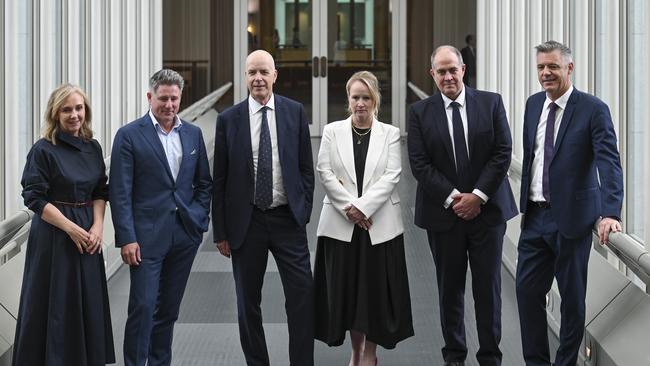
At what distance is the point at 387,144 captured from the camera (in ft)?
20.0

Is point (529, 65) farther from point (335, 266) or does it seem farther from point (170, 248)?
point (170, 248)

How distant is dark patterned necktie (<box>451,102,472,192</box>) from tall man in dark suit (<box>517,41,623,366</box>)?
33 cm

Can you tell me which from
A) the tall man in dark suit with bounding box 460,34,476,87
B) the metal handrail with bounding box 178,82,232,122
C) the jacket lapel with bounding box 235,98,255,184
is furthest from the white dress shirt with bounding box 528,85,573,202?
the metal handrail with bounding box 178,82,232,122

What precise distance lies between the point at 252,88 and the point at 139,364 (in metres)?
1.41

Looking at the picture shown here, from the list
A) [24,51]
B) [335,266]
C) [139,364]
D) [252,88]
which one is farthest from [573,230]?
[24,51]

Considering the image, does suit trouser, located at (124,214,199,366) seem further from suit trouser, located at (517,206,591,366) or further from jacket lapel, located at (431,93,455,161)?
suit trouser, located at (517,206,591,366)

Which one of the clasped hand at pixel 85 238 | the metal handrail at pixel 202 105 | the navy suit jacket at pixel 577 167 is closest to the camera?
the clasped hand at pixel 85 238

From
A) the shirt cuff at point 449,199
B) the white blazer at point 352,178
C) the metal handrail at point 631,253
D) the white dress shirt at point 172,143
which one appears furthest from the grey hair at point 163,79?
the metal handrail at point 631,253

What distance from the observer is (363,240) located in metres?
6.10

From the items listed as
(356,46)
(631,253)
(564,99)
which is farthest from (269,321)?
(356,46)

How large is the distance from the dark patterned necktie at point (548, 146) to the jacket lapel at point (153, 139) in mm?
1744

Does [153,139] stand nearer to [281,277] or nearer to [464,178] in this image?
[281,277]

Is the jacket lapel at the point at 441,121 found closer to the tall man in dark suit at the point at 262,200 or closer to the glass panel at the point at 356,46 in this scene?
the tall man in dark suit at the point at 262,200

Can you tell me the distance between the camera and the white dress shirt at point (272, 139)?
5930 millimetres
